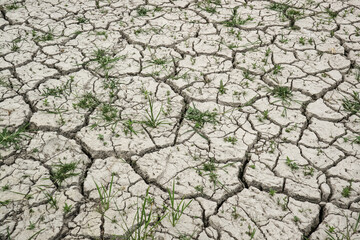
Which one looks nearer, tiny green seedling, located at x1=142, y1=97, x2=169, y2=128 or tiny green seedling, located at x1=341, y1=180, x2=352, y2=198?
tiny green seedling, located at x1=341, y1=180, x2=352, y2=198

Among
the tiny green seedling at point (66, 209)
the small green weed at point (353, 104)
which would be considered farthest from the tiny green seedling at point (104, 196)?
the small green weed at point (353, 104)

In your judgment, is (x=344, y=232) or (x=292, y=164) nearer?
(x=344, y=232)

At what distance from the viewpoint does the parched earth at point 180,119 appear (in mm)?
2143

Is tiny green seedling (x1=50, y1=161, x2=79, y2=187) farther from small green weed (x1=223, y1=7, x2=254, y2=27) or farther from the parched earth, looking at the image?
small green weed (x1=223, y1=7, x2=254, y2=27)

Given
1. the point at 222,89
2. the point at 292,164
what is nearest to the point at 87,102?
the point at 222,89

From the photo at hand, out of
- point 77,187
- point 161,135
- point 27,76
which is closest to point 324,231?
point 161,135

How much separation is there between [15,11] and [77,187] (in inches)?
110

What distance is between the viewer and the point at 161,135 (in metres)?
2.68

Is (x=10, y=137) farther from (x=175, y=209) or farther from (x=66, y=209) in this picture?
(x=175, y=209)

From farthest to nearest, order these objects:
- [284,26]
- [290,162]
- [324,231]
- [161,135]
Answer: [284,26], [161,135], [290,162], [324,231]

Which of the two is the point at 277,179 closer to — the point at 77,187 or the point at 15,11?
the point at 77,187

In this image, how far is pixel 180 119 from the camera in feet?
9.25

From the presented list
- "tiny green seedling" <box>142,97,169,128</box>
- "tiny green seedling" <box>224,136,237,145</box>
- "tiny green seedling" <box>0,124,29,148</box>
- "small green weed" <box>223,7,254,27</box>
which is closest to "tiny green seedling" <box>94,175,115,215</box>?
"tiny green seedling" <box>142,97,169,128</box>

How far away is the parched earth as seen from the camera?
84.4 inches
